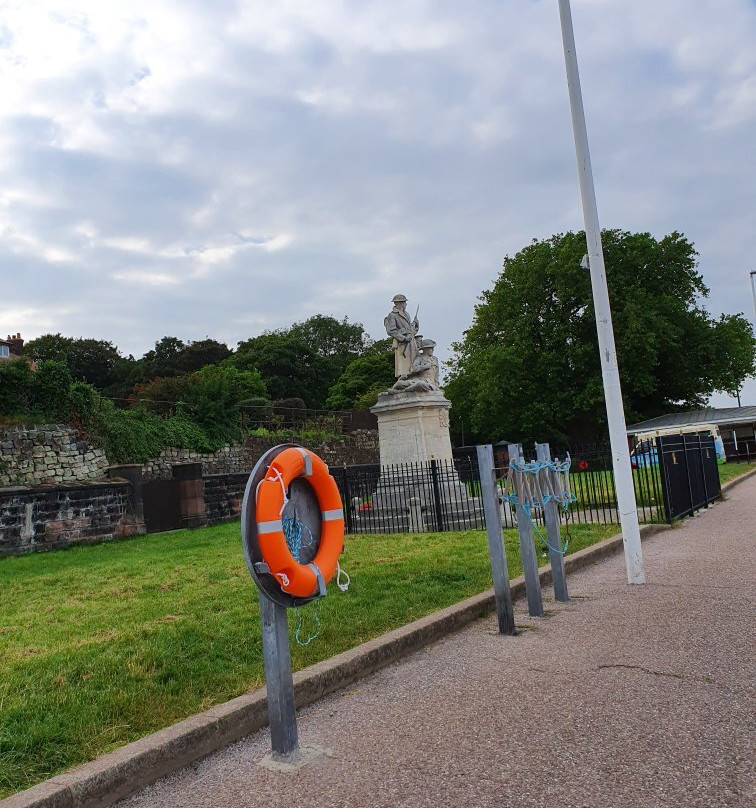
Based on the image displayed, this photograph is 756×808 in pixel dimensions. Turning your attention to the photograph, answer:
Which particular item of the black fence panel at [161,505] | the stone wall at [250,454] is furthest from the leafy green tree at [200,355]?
the black fence panel at [161,505]

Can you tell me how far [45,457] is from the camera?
59.0ft

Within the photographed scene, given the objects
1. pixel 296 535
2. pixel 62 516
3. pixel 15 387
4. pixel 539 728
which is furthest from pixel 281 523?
pixel 15 387

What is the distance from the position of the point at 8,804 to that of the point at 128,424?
1928cm

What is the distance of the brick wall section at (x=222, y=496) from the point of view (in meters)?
16.9

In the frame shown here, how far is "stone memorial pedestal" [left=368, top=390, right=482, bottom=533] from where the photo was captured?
1348 cm

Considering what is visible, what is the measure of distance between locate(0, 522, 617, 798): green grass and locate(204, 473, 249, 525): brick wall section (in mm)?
5950

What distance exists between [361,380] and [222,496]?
36.2 m

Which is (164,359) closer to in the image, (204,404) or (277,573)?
(204,404)

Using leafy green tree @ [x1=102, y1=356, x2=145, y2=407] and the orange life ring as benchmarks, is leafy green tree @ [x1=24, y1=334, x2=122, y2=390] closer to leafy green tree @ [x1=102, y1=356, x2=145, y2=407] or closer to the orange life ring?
leafy green tree @ [x1=102, y1=356, x2=145, y2=407]

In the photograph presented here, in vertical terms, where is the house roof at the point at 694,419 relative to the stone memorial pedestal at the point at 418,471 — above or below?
above

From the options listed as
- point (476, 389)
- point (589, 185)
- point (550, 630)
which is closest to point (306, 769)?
point (550, 630)

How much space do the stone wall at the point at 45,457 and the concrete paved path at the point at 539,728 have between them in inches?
590

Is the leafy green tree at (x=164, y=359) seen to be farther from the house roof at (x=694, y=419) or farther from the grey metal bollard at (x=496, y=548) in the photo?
the grey metal bollard at (x=496, y=548)

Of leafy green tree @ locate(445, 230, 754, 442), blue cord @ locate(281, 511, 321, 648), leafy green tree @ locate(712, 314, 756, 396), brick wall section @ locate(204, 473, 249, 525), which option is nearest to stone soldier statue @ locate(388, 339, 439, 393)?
brick wall section @ locate(204, 473, 249, 525)
